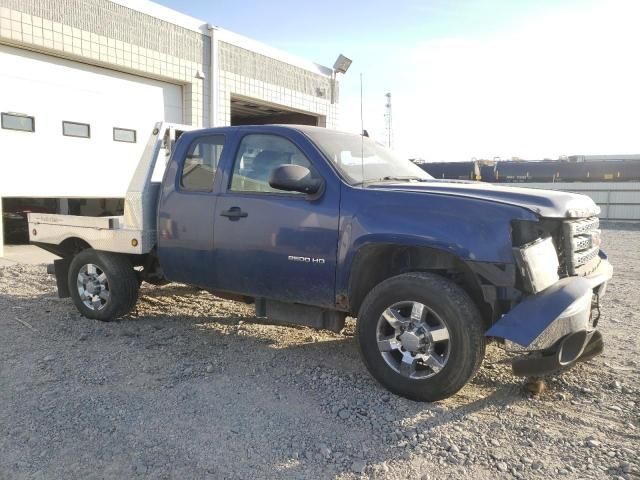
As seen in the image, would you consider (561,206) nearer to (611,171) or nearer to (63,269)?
(63,269)

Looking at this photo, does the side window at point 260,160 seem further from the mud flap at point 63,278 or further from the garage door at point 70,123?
the garage door at point 70,123

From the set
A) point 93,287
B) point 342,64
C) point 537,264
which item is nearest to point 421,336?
point 537,264

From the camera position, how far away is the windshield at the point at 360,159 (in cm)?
443

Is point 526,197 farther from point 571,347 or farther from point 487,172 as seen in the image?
point 487,172

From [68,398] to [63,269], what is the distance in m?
2.81

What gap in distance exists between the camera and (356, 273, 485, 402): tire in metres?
3.59

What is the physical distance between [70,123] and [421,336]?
9971 millimetres

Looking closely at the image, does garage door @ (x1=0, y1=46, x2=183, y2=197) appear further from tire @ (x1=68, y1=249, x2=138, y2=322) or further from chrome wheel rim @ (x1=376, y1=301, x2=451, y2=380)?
chrome wheel rim @ (x1=376, y1=301, x2=451, y2=380)

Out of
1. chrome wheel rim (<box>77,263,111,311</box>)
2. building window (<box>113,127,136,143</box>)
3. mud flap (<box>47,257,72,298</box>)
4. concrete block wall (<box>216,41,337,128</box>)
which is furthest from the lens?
concrete block wall (<box>216,41,337,128</box>)

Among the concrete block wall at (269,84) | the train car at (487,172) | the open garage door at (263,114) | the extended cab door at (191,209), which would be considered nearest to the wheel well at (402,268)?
the extended cab door at (191,209)

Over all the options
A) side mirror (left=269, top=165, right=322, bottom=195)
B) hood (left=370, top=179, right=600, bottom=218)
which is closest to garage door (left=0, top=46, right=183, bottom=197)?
side mirror (left=269, top=165, right=322, bottom=195)

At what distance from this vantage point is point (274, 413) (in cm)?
363

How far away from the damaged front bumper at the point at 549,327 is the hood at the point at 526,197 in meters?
0.48

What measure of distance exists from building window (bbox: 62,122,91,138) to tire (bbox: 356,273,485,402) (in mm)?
9459
